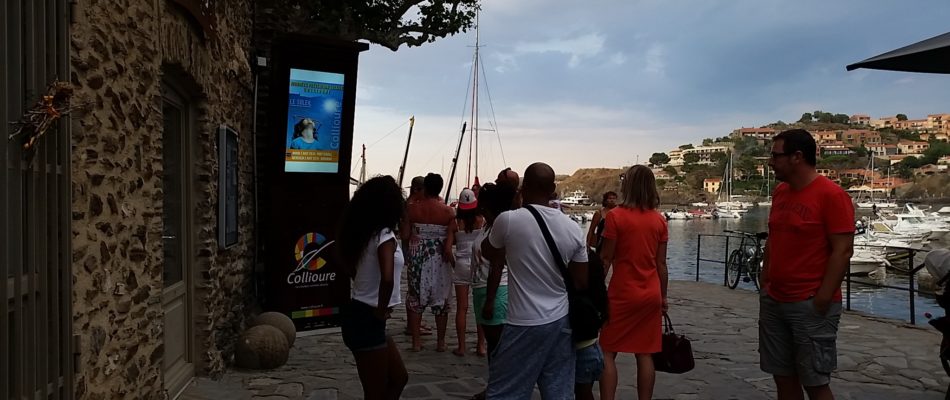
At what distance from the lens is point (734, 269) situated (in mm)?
13305

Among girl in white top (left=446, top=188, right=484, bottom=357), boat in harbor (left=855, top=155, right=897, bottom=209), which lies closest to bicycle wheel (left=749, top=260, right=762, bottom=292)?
girl in white top (left=446, top=188, right=484, bottom=357)

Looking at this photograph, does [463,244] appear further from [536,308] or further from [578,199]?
[578,199]

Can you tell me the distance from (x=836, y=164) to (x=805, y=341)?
160 m

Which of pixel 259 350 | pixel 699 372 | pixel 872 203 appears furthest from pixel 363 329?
pixel 872 203

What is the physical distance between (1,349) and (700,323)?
7671mm

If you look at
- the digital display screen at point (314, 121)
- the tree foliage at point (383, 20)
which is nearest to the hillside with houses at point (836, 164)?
the tree foliage at point (383, 20)

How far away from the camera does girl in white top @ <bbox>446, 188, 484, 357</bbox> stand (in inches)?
241

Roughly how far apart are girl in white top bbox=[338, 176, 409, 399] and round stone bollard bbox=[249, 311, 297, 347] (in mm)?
3022

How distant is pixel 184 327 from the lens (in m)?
5.16

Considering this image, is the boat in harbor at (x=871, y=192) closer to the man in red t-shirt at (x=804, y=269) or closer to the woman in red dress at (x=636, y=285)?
the woman in red dress at (x=636, y=285)

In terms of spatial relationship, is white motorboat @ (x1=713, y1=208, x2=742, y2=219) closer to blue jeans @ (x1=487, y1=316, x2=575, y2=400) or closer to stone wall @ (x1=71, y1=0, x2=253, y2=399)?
stone wall @ (x1=71, y1=0, x2=253, y2=399)

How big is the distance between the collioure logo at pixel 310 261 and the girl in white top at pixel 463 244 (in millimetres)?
1506

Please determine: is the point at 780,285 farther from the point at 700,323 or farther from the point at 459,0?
the point at 459,0

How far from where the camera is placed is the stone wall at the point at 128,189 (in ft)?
9.33
